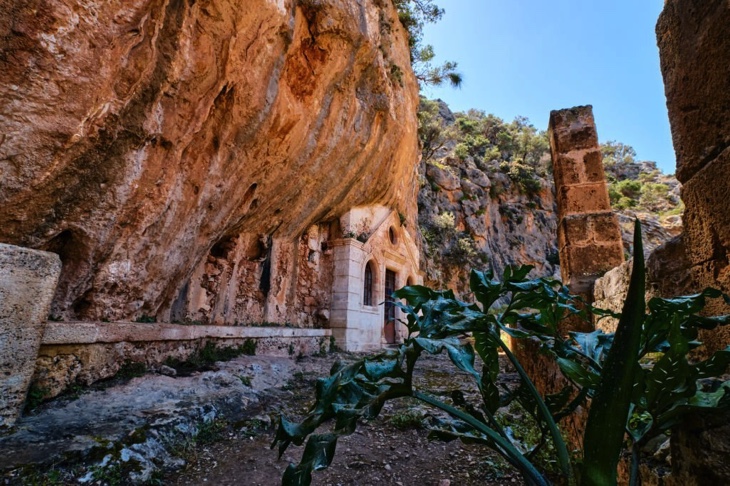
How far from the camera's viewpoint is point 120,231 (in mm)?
3627

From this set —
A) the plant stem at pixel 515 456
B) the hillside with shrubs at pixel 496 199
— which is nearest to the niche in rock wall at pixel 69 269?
the plant stem at pixel 515 456

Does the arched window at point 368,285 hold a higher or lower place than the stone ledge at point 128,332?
higher

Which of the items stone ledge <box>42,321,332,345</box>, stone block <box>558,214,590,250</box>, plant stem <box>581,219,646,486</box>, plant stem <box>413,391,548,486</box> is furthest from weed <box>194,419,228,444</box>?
stone block <box>558,214,590,250</box>

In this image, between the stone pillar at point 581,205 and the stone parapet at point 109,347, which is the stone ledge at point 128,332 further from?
the stone pillar at point 581,205

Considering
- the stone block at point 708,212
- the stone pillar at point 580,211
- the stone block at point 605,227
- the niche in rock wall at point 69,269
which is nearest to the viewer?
the stone block at point 708,212

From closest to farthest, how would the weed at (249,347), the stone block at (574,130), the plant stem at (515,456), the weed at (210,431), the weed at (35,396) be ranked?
1. the plant stem at (515,456)
2. the weed at (35,396)
3. the weed at (210,431)
4. the stone block at (574,130)
5. the weed at (249,347)

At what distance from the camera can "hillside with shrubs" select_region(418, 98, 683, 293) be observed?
630 inches

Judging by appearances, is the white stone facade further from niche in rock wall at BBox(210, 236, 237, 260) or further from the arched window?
niche in rock wall at BBox(210, 236, 237, 260)

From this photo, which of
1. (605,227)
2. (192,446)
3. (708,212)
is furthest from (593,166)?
(192,446)

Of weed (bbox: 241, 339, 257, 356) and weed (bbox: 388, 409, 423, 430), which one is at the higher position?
weed (bbox: 241, 339, 257, 356)

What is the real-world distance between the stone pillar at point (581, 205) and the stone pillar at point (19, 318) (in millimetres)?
4875

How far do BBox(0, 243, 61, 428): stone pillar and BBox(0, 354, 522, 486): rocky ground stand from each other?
8.4 inches

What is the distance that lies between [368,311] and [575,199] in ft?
19.0

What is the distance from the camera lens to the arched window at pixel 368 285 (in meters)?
9.89
